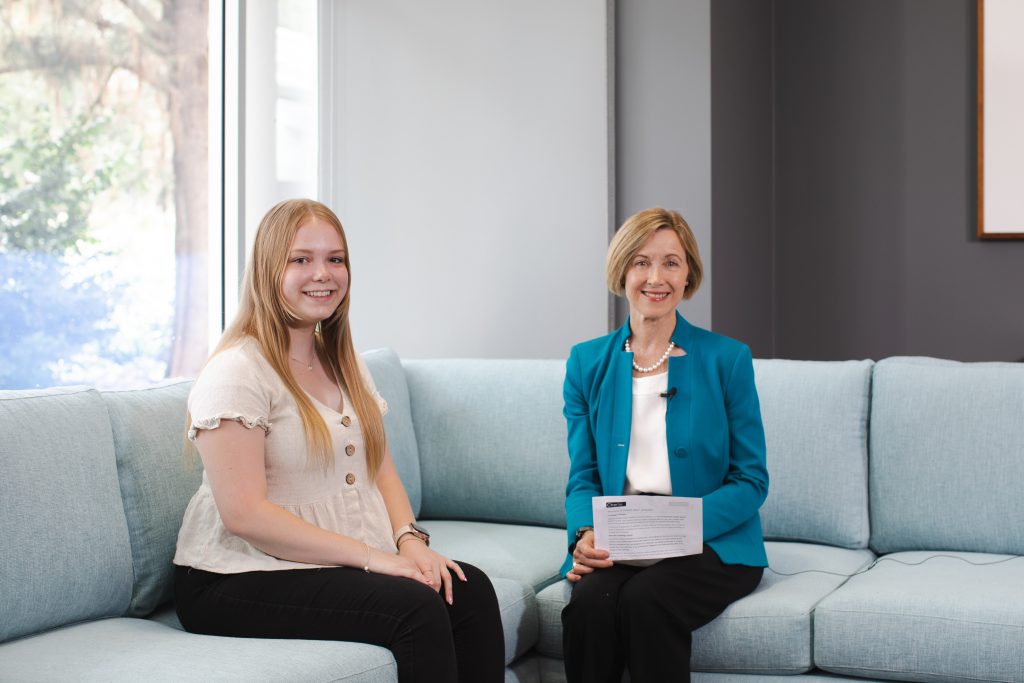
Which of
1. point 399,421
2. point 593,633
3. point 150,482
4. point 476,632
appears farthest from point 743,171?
point 150,482

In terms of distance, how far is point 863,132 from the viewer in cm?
377

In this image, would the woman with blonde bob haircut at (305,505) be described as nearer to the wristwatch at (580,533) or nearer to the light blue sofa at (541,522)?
the light blue sofa at (541,522)

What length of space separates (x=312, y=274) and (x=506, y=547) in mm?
966

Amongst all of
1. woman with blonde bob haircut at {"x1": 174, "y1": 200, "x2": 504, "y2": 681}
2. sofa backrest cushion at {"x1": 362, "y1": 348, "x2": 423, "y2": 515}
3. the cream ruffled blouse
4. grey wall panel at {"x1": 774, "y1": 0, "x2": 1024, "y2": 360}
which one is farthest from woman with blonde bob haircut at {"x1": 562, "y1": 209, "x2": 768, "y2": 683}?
grey wall panel at {"x1": 774, "y1": 0, "x2": 1024, "y2": 360}

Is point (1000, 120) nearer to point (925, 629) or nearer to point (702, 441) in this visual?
point (702, 441)

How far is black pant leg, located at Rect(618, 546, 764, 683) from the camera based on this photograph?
2133 millimetres

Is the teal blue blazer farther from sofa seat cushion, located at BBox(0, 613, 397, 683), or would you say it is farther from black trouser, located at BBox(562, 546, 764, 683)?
sofa seat cushion, located at BBox(0, 613, 397, 683)

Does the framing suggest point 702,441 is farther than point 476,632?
Yes

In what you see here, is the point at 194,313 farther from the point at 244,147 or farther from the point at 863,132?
the point at 863,132

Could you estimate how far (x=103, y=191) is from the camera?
314cm

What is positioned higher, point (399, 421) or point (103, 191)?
point (103, 191)

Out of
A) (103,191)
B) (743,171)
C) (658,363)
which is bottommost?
(658,363)

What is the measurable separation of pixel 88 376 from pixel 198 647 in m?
1.49

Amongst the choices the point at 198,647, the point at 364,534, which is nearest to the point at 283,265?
the point at 364,534
